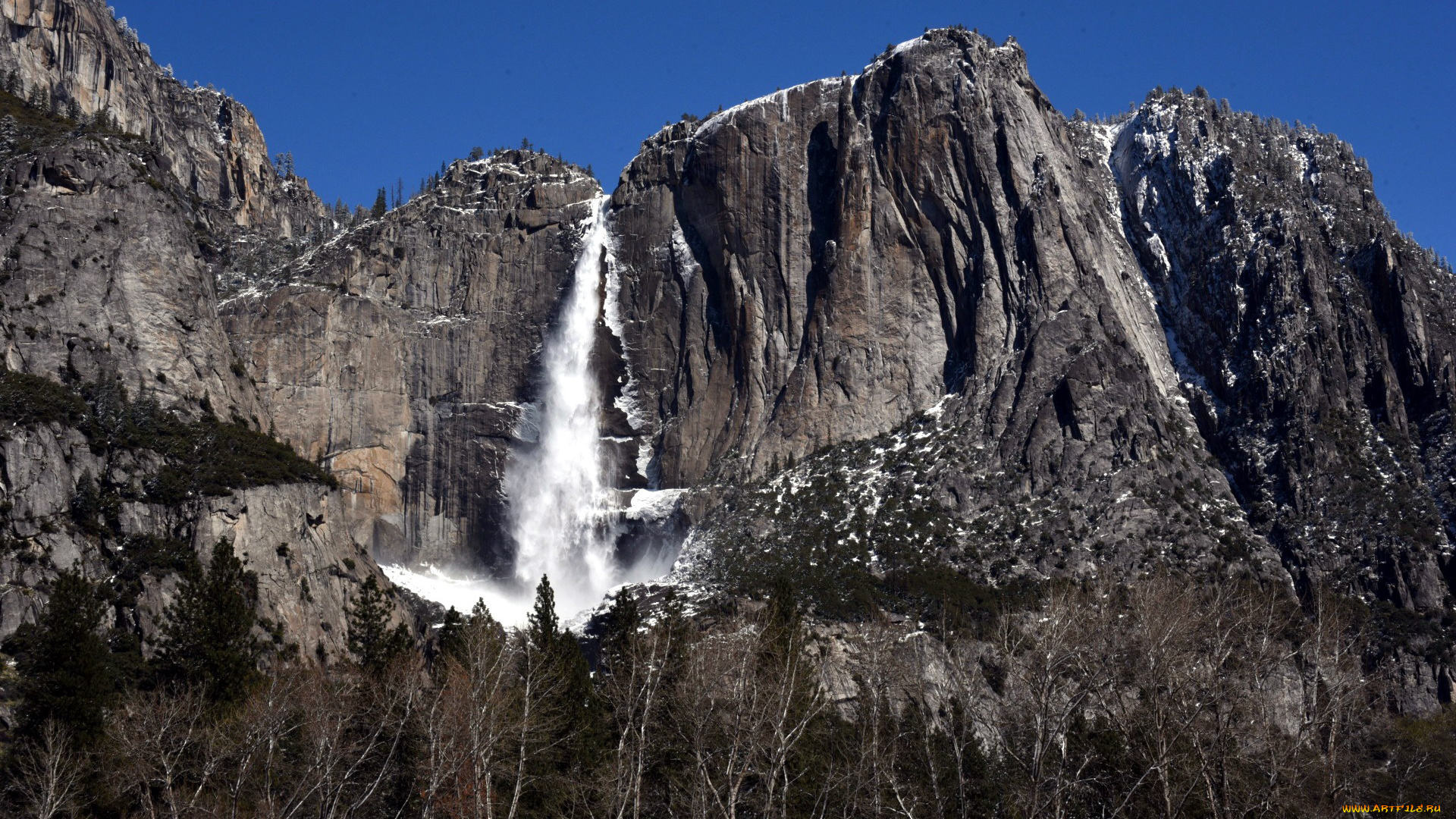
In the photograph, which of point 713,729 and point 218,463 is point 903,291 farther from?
point 713,729

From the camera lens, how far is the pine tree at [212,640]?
76938 millimetres

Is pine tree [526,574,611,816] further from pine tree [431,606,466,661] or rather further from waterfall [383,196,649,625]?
waterfall [383,196,649,625]

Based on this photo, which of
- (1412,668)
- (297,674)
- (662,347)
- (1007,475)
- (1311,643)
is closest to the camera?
(1311,643)

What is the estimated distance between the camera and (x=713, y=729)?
69.1 metres

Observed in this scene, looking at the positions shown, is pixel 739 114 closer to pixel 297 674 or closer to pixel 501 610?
pixel 501 610

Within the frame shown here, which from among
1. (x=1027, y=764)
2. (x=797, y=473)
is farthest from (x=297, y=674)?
(x=797, y=473)

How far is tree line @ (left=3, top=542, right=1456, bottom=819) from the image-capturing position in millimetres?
62062

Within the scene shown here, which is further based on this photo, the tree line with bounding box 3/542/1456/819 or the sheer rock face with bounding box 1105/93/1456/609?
the sheer rock face with bounding box 1105/93/1456/609

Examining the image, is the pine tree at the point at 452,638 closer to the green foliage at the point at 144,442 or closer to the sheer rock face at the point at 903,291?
the green foliage at the point at 144,442

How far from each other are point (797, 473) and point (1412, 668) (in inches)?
2036

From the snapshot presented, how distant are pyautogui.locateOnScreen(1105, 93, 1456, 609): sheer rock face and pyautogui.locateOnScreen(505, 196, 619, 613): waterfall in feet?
189

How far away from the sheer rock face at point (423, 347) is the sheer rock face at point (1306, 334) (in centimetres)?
6335

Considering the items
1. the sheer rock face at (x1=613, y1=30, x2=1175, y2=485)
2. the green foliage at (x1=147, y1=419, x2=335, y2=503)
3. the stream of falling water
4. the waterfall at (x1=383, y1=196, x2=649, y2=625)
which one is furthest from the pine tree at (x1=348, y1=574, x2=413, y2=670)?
the sheer rock face at (x1=613, y1=30, x2=1175, y2=485)

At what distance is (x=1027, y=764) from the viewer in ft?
198
